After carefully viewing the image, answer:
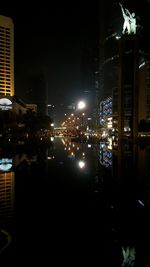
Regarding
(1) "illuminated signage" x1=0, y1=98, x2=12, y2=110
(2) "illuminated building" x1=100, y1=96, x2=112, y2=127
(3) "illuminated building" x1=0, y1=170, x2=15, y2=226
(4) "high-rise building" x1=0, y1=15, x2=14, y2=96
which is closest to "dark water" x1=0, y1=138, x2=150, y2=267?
(3) "illuminated building" x1=0, y1=170, x2=15, y2=226

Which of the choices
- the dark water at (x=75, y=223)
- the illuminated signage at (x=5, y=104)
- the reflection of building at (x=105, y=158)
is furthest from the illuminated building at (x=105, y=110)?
the dark water at (x=75, y=223)

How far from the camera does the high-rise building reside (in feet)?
430

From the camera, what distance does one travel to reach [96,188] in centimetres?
1288

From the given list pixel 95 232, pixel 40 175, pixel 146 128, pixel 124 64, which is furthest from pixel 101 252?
pixel 146 128

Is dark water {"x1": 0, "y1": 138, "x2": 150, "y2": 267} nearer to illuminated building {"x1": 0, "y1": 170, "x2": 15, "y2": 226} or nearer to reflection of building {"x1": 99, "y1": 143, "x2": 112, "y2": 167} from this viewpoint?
illuminated building {"x1": 0, "y1": 170, "x2": 15, "y2": 226}

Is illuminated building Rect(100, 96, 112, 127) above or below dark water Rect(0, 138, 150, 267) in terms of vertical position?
above

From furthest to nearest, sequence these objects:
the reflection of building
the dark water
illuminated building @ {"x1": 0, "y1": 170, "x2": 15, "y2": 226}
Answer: the reflection of building → illuminated building @ {"x1": 0, "y1": 170, "x2": 15, "y2": 226} → the dark water

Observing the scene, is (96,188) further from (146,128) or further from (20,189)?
(146,128)

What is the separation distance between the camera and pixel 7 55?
136m

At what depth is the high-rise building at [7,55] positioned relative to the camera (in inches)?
5162

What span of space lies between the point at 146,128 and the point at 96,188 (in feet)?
253

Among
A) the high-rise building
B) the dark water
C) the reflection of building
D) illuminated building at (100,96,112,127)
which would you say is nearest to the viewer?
the dark water

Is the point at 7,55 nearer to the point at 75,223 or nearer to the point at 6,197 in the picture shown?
the point at 6,197

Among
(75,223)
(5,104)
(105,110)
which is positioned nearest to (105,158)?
(75,223)
